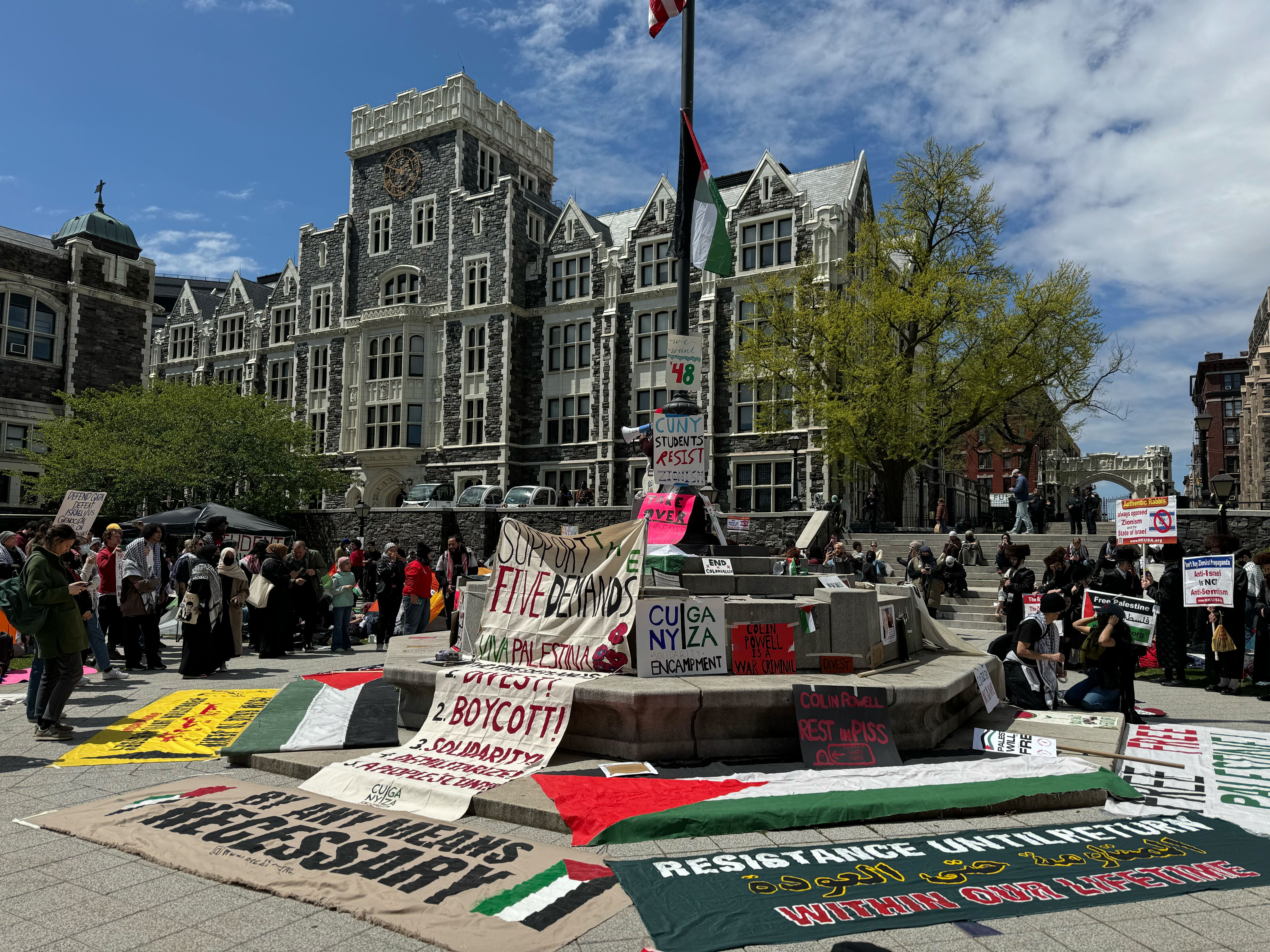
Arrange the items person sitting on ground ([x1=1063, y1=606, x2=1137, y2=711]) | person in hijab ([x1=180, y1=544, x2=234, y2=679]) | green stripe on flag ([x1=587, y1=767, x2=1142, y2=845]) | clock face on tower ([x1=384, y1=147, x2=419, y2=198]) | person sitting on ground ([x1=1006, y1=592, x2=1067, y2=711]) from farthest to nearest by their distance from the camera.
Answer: clock face on tower ([x1=384, y1=147, x2=419, y2=198])
person in hijab ([x1=180, y1=544, x2=234, y2=679])
person sitting on ground ([x1=1006, y1=592, x2=1067, y2=711])
person sitting on ground ([x1=1063, y1=606, x2=1137, y2=711])
green stripe on flag ([x1=587, y1=767, x2=1142, y2=845])

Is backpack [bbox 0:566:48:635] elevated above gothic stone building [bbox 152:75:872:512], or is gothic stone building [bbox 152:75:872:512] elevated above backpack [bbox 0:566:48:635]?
gothic stone building [bbox 152:75:872:512]

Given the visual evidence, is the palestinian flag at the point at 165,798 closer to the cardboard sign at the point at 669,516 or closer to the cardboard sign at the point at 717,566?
the cardboard sign at the point at 717,566

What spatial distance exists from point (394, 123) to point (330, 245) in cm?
719

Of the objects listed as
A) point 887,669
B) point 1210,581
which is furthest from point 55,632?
point 1210,581

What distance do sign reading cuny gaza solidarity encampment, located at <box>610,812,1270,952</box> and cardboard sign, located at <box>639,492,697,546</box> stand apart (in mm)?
5926

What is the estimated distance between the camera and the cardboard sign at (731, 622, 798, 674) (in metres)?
6.99

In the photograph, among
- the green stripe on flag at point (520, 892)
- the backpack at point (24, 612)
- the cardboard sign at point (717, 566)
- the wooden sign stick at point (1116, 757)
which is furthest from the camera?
the cardboard sign at point (717, 566)

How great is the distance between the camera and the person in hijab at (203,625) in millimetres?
10367

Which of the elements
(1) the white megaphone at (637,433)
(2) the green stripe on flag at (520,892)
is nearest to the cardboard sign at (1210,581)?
(1) the white megaphone at (637,433)

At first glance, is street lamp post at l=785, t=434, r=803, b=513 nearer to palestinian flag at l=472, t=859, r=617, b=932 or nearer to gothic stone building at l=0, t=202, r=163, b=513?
gothic stone building at l=0, t=202, r=163, b=513

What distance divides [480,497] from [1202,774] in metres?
29.1

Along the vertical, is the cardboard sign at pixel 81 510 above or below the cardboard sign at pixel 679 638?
above

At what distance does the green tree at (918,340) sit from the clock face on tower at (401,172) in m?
21.8

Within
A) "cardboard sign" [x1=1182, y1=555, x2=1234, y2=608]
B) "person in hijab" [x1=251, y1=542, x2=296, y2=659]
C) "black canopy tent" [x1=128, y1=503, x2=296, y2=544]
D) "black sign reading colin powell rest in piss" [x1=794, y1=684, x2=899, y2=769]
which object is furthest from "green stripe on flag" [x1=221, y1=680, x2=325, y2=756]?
"cardboard sign" [x1=1182, y1=555, x2=1234, y2=608]
